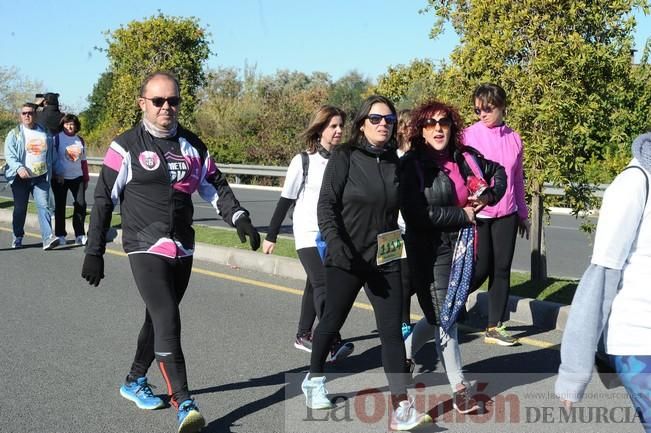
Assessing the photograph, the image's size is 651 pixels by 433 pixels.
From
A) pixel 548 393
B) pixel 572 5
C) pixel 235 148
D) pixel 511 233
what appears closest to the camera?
pixel 548 393

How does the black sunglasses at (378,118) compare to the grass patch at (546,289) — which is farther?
the grass patch at (546,289)

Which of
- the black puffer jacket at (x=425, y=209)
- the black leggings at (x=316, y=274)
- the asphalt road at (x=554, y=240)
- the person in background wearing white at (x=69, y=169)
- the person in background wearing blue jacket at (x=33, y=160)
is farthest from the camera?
the person in background wearing white at (x=69, y=169)

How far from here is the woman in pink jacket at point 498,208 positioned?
6758 mm

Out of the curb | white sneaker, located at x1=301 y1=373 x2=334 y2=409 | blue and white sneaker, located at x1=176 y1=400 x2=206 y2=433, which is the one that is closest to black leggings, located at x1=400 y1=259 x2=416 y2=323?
the curb

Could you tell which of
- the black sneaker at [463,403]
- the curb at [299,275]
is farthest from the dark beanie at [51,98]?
the black sneaker at [463,403]

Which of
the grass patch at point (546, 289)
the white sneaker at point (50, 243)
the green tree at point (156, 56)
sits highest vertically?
the green tree at point (156, 56)

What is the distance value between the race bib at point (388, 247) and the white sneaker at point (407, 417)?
77cm

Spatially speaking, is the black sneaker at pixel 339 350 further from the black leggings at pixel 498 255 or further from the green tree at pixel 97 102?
the green tree at pixel 97 102

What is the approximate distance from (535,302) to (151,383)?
3.27 metres

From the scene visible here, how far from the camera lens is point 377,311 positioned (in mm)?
4973

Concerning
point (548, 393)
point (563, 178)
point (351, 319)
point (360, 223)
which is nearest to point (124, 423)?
point (360, 223)

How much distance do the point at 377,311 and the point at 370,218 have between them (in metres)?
0.51

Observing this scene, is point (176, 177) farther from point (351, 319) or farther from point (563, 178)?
point (563, 178)

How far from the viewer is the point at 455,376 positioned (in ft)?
17.0
